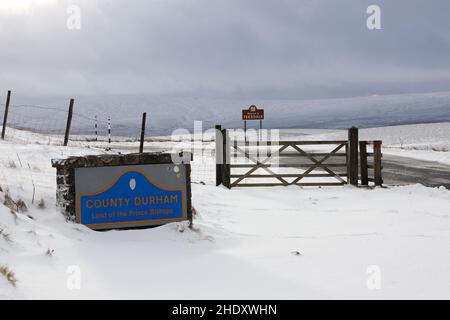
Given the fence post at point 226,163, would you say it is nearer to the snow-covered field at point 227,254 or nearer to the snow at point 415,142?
the snow-covered field at point 227,254

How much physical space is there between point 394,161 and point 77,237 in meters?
16.2

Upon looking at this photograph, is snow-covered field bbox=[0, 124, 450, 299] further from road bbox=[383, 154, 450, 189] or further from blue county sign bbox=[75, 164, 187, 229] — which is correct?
road bbox=[383, 154, 450, 189]

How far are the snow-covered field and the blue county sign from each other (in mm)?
234

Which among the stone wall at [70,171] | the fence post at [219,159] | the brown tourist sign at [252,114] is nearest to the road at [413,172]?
the fence post at [219,159]

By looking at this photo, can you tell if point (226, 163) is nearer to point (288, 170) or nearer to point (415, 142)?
point (288, 170)

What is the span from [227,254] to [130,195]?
70.3 inches

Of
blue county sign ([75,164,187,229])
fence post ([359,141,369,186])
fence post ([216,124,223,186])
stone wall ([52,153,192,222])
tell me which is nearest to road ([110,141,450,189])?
fence post ([359,141,369,186])

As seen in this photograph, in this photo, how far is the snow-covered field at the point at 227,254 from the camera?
4.61m

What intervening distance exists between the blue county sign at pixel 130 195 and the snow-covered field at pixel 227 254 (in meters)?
0.23

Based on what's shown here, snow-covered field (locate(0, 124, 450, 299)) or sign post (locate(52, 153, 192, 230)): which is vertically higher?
sign post (locate(52, 153, 192, 230))

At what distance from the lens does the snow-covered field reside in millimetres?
4605

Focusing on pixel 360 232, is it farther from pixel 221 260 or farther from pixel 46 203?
pixel 46 203

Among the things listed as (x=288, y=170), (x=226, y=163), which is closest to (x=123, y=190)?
(x=226, y=163)
